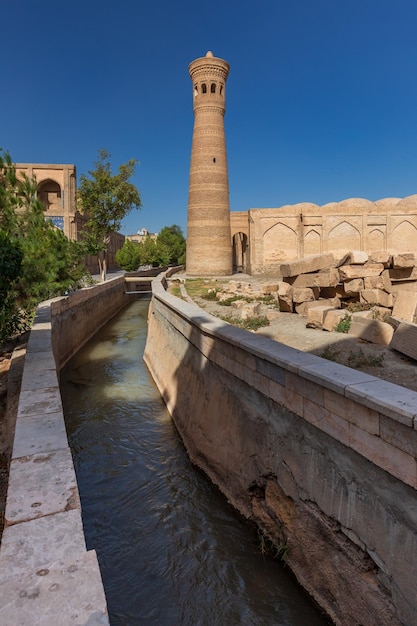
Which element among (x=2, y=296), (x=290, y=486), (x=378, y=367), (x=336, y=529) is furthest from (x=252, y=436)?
(x=2, y=296)

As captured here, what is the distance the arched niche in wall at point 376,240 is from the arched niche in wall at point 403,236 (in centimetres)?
70

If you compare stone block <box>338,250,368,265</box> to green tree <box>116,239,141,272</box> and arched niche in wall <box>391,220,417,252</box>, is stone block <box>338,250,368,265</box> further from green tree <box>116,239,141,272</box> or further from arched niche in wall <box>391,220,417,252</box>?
green tree <box>116,239,141,272</box>

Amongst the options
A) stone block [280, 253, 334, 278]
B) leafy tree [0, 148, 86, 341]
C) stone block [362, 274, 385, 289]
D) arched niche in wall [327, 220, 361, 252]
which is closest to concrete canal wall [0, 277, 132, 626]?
leafy tree [0, 148, 86, 341]

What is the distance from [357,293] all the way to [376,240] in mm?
22362

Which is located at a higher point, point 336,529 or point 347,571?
point 336,529

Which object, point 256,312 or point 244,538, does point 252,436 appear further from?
point 256,312

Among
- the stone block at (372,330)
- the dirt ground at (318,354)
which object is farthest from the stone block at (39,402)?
the stone block at (372,330)

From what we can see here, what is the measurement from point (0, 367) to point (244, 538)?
4882mm

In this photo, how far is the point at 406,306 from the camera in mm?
6246

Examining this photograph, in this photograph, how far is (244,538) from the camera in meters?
4.21

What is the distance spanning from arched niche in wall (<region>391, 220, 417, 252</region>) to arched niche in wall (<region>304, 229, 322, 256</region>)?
17.4 feet

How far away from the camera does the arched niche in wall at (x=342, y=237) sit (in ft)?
91.1

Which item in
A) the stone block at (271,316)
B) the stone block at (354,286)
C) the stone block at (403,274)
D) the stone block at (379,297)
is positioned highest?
the stone block at (403,274)

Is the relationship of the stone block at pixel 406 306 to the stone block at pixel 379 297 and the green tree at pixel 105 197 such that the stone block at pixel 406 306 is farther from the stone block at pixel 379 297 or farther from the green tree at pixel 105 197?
the green tree at pixel 105 197
